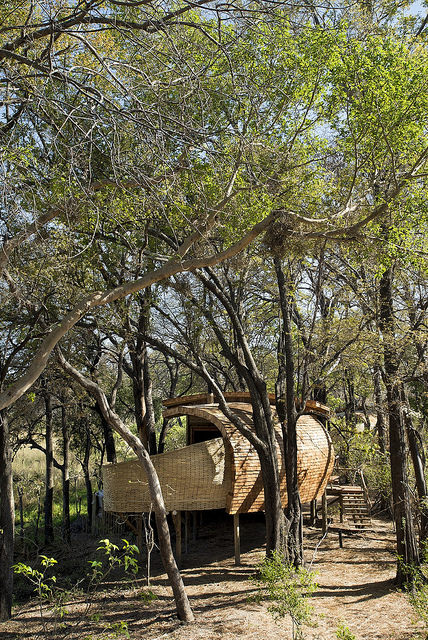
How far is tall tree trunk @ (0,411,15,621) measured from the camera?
30.1 feet

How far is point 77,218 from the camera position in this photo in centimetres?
755

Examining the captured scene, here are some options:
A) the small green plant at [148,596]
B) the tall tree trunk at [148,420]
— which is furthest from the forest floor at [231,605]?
the tall tree trunk at [148,420]

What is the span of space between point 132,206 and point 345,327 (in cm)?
541

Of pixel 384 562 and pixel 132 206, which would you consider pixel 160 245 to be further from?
pixel 384 562

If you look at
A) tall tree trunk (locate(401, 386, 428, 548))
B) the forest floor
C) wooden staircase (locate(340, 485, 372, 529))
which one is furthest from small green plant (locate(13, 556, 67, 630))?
wooden staircase (locate(340, 485, 372, 529))

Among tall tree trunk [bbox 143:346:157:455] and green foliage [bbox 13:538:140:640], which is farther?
tall tree trunk [bbox 143:346:157:455]

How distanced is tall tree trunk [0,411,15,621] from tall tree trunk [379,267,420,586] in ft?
21.2

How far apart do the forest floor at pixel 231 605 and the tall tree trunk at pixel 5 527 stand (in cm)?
37

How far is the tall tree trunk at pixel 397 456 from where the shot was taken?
9.41 m

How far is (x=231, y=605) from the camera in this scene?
29.8 ft

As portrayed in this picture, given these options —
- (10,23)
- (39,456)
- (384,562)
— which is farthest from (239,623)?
(39,456)

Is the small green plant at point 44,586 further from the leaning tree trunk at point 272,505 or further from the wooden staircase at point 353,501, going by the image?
the wooden staircase at point 353,501

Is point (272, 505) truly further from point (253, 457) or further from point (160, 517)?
point (160, 517)

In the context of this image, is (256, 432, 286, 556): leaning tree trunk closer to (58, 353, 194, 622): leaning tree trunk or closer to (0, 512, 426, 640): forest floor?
(0, 512, 426, 640): forest floor
